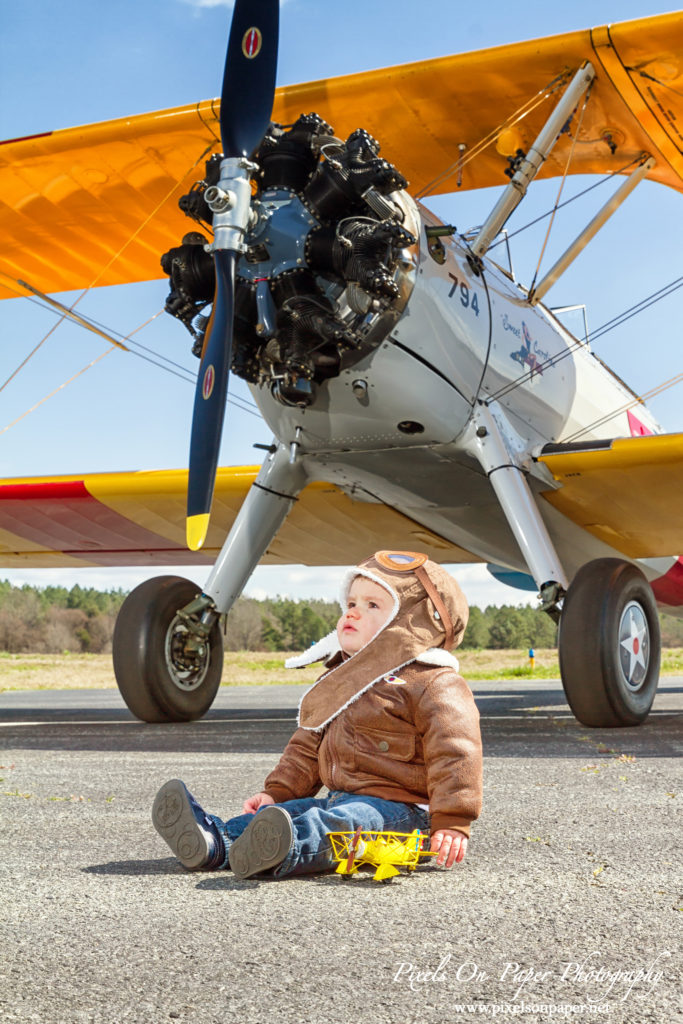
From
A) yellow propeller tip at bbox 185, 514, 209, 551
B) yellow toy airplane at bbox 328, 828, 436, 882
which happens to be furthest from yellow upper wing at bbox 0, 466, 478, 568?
yellow toy airplane at bbox 328, 828, 436, 882

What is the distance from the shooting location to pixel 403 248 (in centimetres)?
475

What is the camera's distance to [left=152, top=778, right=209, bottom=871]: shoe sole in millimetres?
2100

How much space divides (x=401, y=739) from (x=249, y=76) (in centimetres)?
376

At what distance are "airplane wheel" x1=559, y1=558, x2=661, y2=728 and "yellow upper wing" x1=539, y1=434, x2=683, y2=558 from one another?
0.80 m

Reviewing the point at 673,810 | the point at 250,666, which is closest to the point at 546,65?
the point at 673,810

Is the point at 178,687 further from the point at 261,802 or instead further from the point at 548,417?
the point at 261,802

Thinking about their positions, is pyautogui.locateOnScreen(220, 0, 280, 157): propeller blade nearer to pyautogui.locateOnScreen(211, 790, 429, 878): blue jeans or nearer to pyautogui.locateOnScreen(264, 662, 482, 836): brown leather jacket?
pyautogui.locateOnScreen(264, 662, 482, 836): brown leather jacket

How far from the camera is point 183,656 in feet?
21.2

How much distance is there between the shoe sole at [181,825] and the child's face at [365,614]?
551 millimetres

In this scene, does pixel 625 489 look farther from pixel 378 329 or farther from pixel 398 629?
pixel 398 629

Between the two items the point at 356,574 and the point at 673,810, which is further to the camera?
the point at 673,810

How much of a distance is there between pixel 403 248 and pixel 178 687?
3.24 m

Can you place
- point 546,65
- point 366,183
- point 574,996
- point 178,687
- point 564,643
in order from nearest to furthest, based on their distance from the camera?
1. point 574,996
2. point 366,183
3. point 564,643
4. point 546,65
5. point 178,687

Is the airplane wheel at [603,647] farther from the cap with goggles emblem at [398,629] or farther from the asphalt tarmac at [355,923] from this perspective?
the cap with goggles emblem at [398,629]
